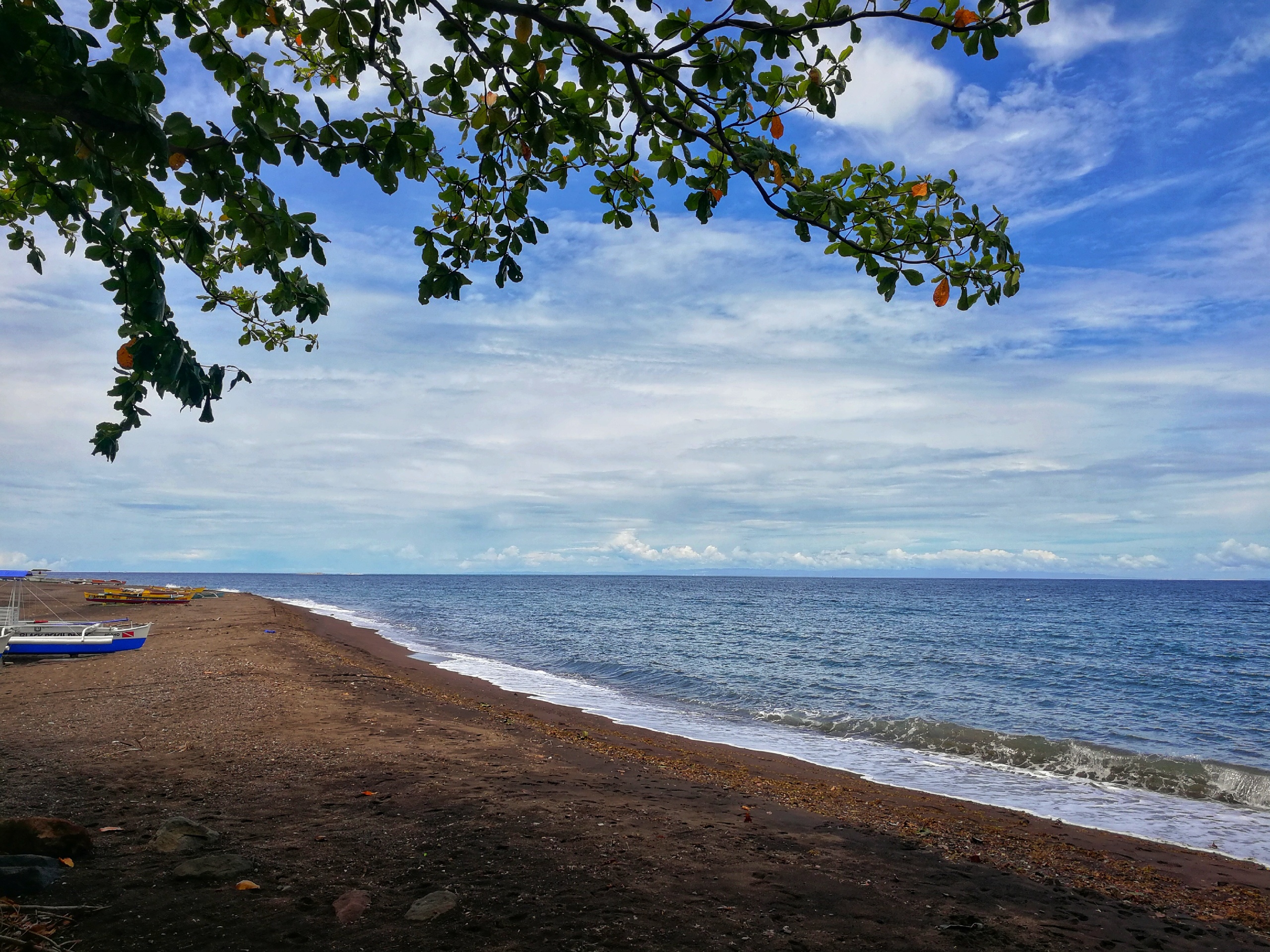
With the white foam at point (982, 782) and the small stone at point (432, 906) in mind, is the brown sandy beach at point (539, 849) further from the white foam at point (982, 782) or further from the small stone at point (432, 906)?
the white foam at point (982, 782)

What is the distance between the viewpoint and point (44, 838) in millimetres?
5195

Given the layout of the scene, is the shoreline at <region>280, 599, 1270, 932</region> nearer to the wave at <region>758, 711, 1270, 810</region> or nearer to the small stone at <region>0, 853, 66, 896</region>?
the wave at <region>758, 711, 1270, 810</region>

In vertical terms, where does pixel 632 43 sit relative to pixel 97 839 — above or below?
above

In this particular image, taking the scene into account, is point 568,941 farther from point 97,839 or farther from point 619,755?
point 619,755

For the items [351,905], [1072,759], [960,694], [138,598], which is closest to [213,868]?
[351,905]

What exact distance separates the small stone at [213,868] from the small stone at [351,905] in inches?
33.8

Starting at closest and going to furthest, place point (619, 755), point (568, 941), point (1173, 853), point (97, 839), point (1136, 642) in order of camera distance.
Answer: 1. point (568, 941)
2. point (97, 839)
3. point (1173, 853)
4. point (619, 755)
5. point (1136, 642)

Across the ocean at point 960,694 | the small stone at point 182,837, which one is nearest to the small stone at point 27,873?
the small stone at point 182,837

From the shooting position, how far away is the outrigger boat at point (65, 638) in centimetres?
1859

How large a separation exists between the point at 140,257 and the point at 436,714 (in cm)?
1152

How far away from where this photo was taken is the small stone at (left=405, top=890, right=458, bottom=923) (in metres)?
4.68

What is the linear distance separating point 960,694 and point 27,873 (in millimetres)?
23596

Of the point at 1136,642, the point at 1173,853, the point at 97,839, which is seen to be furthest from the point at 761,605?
the point at 97,839

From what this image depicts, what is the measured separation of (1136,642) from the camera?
43.8 m
